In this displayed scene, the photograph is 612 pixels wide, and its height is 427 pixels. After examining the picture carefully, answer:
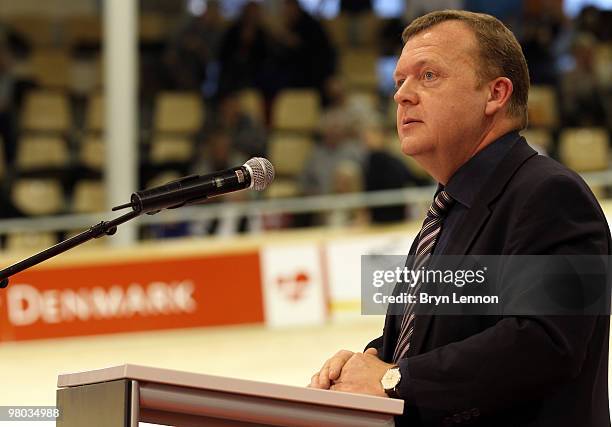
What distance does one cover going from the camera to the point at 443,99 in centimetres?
249

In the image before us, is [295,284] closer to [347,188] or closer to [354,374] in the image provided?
[347,188]

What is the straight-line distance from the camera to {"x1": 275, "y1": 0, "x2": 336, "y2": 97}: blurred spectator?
11305mm

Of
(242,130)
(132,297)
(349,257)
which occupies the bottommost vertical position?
(132,297)

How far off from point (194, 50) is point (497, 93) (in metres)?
9.29

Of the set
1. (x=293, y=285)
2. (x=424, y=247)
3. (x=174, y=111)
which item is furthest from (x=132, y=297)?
(x=424, y=247)

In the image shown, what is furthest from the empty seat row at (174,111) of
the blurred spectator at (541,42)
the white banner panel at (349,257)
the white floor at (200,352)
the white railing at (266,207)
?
the white floor at (200,352)

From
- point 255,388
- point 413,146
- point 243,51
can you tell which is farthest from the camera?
point 243,51

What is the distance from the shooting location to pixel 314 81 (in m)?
11.5

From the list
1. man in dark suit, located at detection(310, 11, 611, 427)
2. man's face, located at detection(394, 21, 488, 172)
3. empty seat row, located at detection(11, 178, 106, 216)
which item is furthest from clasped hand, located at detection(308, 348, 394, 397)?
empty seat row, located at detection(11, 178, 106, 216)

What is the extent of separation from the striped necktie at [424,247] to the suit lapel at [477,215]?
0.04 metres

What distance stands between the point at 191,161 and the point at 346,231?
2.00 m

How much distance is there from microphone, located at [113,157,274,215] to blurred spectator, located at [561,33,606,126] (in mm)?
9105

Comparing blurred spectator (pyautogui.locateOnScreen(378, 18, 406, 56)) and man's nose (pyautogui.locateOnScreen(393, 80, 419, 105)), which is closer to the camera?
man's nose (pyautogui.locateOnScreen(393, 80, 419, 105))

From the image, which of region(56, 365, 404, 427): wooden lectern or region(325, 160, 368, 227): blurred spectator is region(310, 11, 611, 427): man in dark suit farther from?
region(325, 160, 368, 227): blurred spectator
